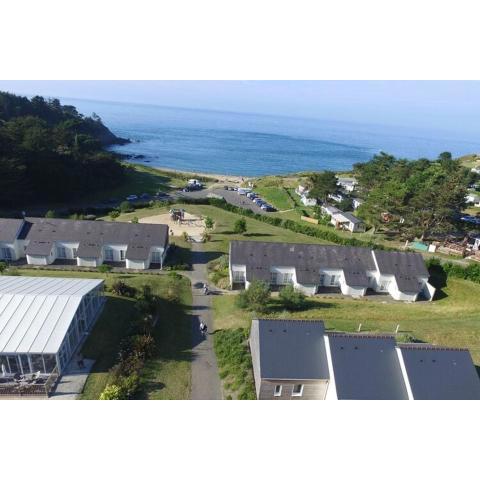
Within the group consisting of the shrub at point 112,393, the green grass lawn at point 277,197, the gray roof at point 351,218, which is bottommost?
the green grass lawn at point 277,197

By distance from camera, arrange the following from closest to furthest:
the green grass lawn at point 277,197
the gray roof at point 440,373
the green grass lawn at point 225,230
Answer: the gray roof at point 440,373, the green grass lawn at point 225,230, the green grass lawn at point 277,197

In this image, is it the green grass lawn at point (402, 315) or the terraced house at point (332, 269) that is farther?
the terraced house at point (332, 269)

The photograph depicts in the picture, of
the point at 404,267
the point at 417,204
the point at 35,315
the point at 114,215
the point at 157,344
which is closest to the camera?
the point at 35,315

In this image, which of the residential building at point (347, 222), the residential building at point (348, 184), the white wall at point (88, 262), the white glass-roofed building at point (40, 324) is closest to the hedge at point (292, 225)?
the residential building at point (347, 222)

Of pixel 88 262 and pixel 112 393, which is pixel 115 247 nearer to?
pixel 88 262

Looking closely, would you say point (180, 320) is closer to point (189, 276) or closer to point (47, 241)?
point (189, 276)

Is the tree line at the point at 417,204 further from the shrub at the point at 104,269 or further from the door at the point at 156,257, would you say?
the shrub at the point at 104,269

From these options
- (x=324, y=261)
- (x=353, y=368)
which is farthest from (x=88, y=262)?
(x=353, y=368)
